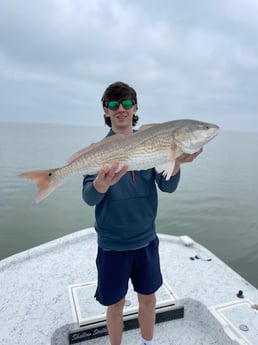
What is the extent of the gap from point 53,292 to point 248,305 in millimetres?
2675

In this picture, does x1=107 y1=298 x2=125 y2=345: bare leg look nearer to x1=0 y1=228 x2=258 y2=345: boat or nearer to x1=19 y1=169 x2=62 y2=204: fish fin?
x1=0 y1=228 x2=258 y2=345: boat

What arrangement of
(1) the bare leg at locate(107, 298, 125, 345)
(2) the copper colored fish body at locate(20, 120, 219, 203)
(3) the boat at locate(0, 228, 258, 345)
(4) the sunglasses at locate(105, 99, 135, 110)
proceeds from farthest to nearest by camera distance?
(3) the boat at locate(0, 228, 258, 345) < (1) the bare leg at locate(107, 298, 125, 345) < (4) the sunglasses at locate(105, 99, 135, 110) < (2) the copper colored fish body at locate(20, 120, 219, 203)

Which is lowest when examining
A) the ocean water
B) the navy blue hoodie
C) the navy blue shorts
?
the ocean water

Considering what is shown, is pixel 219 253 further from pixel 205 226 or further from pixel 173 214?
pixel 173 214

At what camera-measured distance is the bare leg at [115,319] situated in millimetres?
2920

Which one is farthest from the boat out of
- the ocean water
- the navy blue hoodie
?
the ocean water

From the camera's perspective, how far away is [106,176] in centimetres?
240

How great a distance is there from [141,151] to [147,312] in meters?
1.72

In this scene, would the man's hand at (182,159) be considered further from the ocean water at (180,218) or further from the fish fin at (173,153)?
the ocean water at (180,218)

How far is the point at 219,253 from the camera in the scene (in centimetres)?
919

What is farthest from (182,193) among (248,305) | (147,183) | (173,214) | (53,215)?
(147,183)

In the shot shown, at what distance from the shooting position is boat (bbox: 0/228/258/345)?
3.42 metres

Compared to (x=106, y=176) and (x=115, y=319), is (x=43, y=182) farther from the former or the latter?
(x=115, y=319)

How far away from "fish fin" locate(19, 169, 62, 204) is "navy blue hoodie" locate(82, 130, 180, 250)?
300mm
